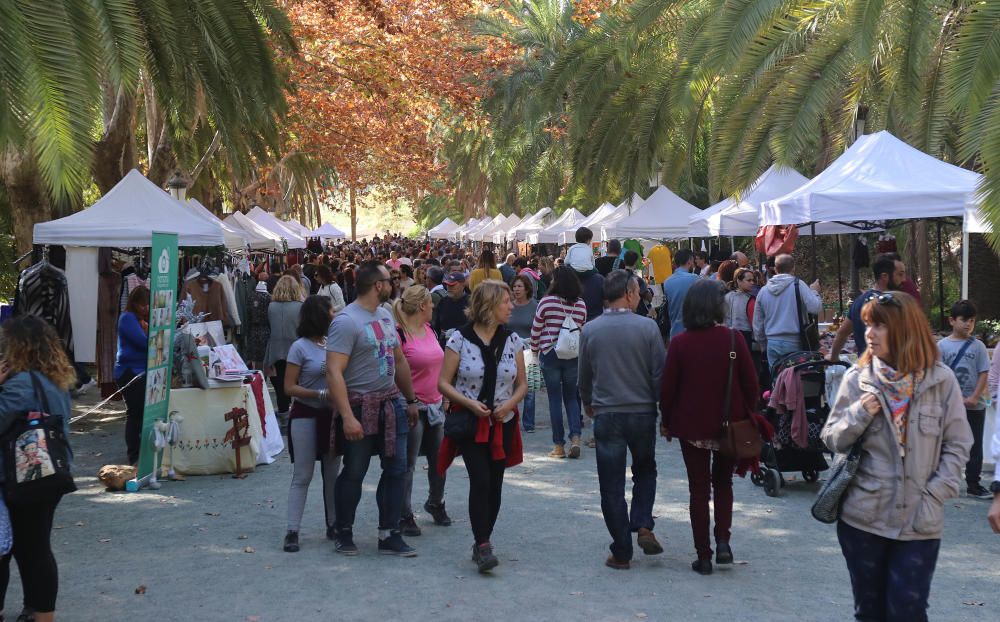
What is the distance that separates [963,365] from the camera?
7734mm

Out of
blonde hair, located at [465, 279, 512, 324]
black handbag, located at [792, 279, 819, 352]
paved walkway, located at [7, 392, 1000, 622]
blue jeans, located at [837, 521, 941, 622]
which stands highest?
blonde hair, located at [465, 279, 512, 324]

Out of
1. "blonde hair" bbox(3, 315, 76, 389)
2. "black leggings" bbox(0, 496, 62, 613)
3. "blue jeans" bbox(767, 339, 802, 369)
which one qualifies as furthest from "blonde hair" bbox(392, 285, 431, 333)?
"blue jeans" bbox(767, 339, 802, 369)

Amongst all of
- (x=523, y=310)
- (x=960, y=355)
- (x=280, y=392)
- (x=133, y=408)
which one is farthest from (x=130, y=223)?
(x=960, y=355)

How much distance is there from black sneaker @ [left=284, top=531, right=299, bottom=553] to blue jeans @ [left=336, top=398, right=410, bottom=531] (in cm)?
30

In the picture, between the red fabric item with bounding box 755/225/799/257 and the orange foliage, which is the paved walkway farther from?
the orange foliage

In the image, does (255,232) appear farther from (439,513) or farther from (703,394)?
(703,394)

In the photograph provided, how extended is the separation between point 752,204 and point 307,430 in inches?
396

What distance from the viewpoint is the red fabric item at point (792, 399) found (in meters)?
7.43

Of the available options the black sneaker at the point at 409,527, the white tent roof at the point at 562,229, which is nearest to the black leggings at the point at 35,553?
the black sneaker at the point at 409,527

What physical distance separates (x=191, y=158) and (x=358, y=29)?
4.26 metres

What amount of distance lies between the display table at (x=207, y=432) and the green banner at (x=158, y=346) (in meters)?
0.34

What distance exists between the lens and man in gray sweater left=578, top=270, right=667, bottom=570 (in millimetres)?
6180

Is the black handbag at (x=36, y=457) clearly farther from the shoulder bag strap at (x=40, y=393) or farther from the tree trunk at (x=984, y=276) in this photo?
the tree trunk at (x=984, y=276)

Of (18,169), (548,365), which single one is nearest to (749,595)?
(548,365)
